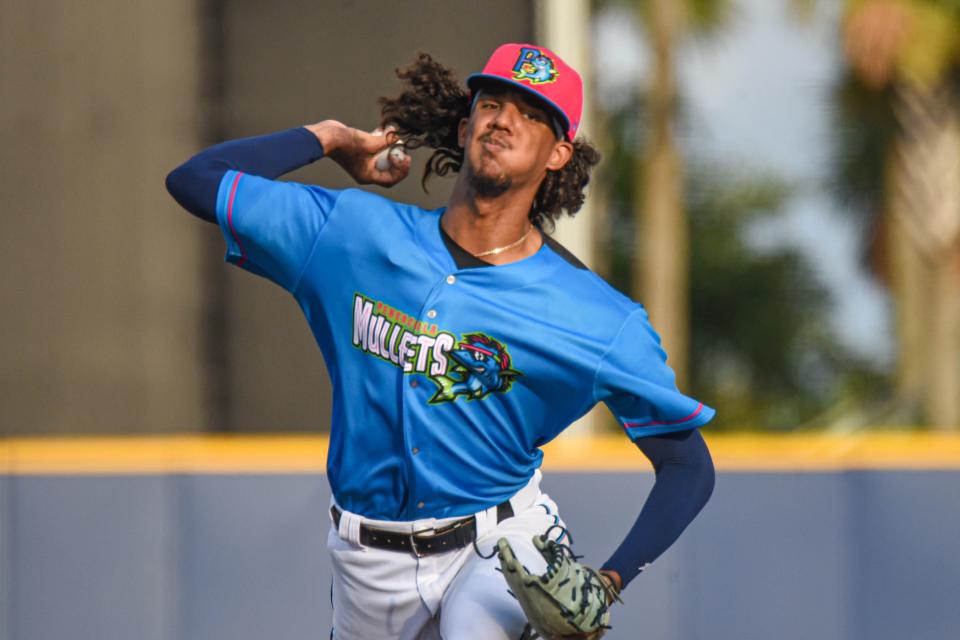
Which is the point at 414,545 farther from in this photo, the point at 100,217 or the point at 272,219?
the point at 100,217

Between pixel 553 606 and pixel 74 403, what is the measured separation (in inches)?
161

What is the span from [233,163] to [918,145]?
54.3 ft

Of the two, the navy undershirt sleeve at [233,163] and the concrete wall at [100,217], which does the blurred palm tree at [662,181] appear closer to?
the concrete wall at [100,217]

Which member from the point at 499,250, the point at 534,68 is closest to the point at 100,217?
the point at 499,250

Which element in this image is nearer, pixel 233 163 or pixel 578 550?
pixel 233 163

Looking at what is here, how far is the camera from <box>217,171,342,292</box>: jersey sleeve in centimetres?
356

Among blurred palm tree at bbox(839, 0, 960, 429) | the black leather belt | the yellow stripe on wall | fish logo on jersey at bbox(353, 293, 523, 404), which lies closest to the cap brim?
fish logo on jersey at bbox(353, 293, 523, 404)

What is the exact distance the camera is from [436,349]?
137 inches

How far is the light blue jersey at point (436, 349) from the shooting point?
3.49 m

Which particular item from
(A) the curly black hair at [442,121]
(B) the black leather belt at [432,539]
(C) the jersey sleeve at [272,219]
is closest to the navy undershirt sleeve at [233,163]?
(C) the jersey sleeve at [272,219]

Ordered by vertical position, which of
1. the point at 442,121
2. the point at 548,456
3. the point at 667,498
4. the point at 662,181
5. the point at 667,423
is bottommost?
the point at 548,456

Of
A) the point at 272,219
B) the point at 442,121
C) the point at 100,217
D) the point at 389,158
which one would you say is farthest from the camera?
the point at 100,217

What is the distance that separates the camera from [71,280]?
6785mm

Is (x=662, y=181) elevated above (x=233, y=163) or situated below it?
above
